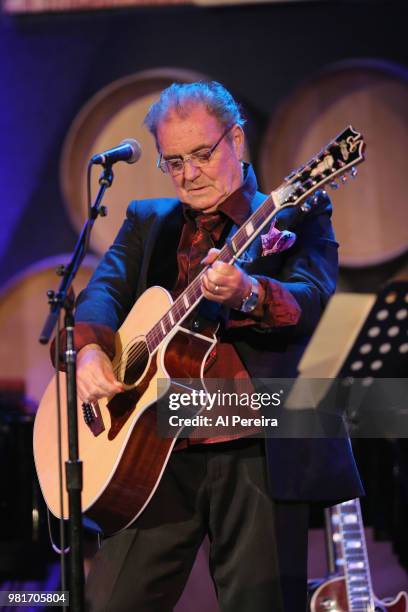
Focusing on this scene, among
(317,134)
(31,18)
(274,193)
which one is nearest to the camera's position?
(274,193)

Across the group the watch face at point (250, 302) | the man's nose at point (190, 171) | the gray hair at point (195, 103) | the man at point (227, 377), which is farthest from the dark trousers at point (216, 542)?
the gray hair at point (195, 103)

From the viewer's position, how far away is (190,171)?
2.18 metres

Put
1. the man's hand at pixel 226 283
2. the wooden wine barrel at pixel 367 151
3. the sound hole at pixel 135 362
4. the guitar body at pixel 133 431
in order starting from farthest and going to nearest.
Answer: the wooden wine barrel at pixel 367 151, the sound hole at pixel 135 362, the guitar body at pixel 133 431, the man's hand at pixel 226 283

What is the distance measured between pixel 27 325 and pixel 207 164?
2.46 meters

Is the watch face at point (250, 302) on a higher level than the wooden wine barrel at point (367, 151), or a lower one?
lower

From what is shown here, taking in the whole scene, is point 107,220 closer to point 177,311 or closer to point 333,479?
point 177,311

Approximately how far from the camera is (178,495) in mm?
2104

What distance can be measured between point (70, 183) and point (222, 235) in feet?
7.93

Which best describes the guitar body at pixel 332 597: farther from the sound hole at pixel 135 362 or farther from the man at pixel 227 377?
the sound hole at pixel 135 362

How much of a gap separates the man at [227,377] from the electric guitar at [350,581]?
2.98ft

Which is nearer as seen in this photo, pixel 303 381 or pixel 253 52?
pixel 303 381

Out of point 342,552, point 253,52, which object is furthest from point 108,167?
point 253,52

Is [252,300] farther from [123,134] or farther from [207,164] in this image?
[123,134]

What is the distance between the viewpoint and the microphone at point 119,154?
6.88 feet
